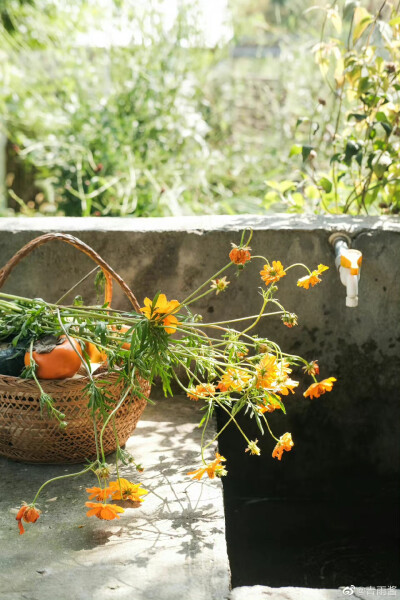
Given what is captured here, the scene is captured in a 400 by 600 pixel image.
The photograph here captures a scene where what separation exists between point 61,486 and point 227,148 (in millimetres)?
3887

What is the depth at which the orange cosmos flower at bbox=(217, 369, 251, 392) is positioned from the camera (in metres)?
1.47

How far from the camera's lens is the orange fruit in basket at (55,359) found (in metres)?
Answer: 1.48

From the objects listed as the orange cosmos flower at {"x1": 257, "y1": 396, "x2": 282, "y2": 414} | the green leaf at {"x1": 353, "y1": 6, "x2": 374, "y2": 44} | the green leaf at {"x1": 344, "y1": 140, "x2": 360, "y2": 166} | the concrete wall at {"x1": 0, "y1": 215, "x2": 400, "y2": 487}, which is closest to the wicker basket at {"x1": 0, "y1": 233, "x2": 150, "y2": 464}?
the orange cosmos flower at {"x1": 257, "y1": 396, "x2": 282, "y2": 414}

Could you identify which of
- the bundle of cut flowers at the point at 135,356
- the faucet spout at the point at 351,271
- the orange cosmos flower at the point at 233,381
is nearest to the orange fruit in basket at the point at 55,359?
the bundle of cut flowers at the point at 135,356

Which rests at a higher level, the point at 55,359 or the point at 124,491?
the point at 55,359

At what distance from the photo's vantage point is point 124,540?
1338mm

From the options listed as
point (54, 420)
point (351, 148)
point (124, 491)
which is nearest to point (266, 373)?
point (124, 491)

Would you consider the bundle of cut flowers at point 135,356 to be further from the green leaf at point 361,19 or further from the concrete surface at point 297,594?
the green leaf at point 361,19

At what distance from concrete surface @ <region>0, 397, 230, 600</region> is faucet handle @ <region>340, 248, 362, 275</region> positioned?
60 centimetres

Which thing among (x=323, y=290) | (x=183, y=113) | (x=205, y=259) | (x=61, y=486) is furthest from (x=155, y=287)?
(x=183, y=113)

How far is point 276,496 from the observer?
2197mm

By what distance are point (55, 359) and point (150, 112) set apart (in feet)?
10.3

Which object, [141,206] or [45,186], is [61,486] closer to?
[141,206]

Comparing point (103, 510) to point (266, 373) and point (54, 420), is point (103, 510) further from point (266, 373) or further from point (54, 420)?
point (266, 373)
